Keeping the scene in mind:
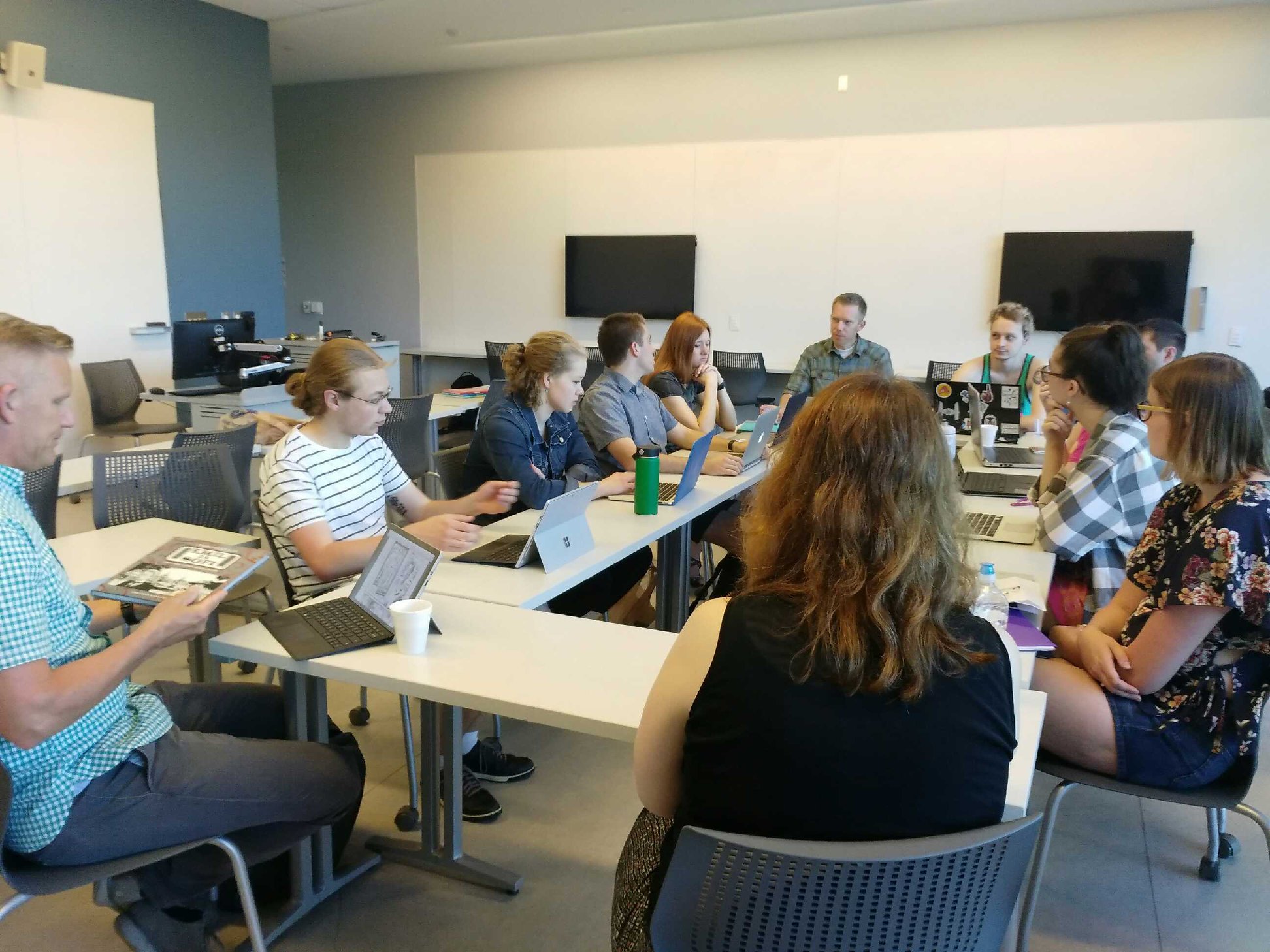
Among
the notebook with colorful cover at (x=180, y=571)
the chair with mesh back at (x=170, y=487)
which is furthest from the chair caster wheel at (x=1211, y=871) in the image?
the chair with mesh back at (x=170, y=487)

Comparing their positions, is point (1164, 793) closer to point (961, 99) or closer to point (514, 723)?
point (514, 723)

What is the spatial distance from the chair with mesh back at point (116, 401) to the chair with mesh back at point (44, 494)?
2.83 m

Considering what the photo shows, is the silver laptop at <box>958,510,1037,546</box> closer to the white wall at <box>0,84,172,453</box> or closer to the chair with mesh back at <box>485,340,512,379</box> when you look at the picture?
the white wall at <box>0,84,172,453</box>

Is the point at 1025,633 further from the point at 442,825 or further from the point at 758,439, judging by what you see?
the point at 758,439

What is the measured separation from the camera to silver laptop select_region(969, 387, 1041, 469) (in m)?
3.86

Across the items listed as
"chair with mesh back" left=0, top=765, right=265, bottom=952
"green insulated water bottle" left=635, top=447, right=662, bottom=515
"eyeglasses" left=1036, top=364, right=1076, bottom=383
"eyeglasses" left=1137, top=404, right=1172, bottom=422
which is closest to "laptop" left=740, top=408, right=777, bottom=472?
"green insulated water bottle" left=635, top=447, right=662, bottom=515

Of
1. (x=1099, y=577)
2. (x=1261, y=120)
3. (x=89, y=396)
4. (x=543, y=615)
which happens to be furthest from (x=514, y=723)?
(x=1261, y=120)

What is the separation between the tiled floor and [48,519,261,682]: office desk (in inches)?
21.8

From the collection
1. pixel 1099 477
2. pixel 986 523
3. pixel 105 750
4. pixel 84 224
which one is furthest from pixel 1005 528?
pixel 84 224

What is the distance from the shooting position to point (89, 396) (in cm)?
580

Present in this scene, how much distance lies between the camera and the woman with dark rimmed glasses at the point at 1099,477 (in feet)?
7.95

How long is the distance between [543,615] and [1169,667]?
4.04 ft

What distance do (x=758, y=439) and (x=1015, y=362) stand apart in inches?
65.0

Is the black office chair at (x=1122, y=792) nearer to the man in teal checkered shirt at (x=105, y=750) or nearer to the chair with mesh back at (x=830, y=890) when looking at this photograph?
the chair with mesh back at (x=830, y=890)
